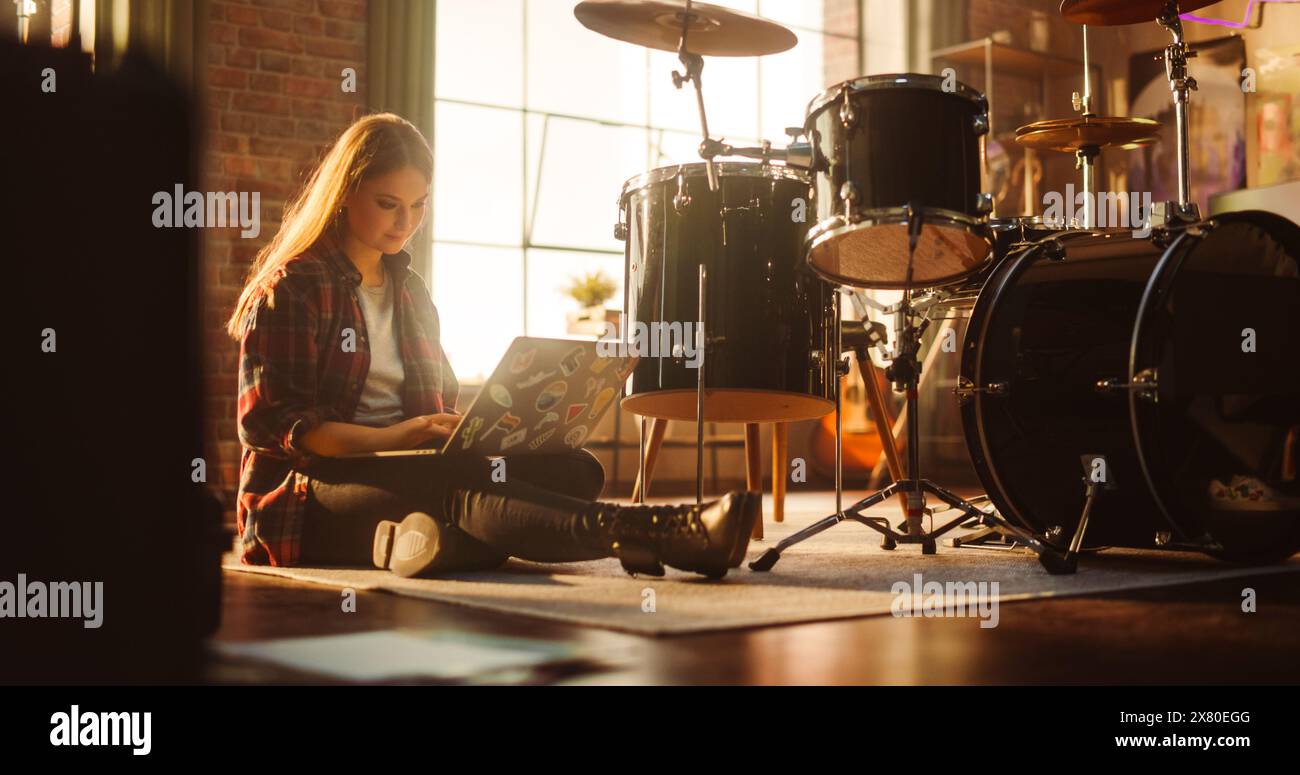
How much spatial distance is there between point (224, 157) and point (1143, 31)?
15.5 ft

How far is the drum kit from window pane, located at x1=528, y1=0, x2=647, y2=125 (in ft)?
8.88

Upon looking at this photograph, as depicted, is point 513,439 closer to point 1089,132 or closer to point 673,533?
point 673,533

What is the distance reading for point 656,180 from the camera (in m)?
2.38

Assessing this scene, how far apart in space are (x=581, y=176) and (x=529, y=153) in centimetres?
27

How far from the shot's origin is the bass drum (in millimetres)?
1986

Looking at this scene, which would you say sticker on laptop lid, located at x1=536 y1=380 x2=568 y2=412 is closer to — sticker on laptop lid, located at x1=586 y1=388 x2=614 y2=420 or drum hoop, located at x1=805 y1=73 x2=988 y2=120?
sticker on laptop lid, located at x1=586 y1=388 x2=614 y2=420

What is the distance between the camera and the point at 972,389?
2.20 meters

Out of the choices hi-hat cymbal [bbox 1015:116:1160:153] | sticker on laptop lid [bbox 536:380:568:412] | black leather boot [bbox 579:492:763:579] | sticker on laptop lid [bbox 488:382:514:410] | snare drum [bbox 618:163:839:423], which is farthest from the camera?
hi-hat cymbal [bbox 1015:116:1160:153]

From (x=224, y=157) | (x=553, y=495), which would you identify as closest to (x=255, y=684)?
(x=553, y=495)

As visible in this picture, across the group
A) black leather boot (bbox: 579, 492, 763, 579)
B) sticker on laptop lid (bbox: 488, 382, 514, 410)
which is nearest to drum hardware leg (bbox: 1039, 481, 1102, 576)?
black leather boot (bbox: 579, 492, 763, 579)

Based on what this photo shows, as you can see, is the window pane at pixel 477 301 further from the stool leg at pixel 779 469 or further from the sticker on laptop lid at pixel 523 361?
the sticker on laptop lid at pixel 523 361

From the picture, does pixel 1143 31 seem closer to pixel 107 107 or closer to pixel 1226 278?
pixel 1226 278

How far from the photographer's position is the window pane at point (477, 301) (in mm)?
4750

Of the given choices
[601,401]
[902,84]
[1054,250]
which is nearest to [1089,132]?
[1054,250]
